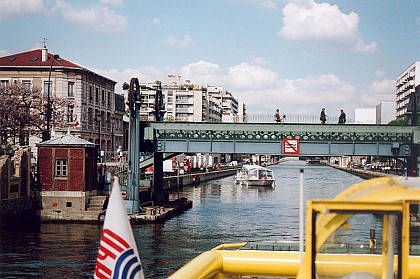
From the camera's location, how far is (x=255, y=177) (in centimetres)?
9569

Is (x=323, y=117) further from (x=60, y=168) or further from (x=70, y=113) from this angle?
(x=70, y=113)

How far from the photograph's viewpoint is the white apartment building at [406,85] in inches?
5492

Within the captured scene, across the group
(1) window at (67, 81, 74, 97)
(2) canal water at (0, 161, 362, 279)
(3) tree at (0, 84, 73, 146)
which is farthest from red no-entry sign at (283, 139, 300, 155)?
(1) window at (67, 81, 74, 97)

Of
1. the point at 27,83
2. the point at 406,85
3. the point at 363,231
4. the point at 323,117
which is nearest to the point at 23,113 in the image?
the point at 27,83

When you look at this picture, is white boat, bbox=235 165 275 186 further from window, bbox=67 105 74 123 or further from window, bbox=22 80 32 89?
window, bbox=22 80 32 89

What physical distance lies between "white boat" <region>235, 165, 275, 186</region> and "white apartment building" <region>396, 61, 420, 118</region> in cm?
4854

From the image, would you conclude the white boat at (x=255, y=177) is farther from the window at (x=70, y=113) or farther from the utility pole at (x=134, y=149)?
the utility pole at (x=134, y=149)

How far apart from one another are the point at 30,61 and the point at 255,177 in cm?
3874

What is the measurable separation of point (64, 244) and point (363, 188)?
93.6 feet

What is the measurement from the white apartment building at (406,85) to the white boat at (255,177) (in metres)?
48.5

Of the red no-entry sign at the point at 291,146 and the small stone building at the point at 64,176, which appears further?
the red no-entry sign at the point at 291,146

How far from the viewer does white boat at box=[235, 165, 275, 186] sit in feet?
307

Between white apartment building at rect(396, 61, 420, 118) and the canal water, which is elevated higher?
white apartment building at rect(396, 61, 420, 118)

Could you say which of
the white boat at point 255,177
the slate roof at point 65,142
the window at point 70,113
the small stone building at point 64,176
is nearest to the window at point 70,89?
the window at point 70,113
